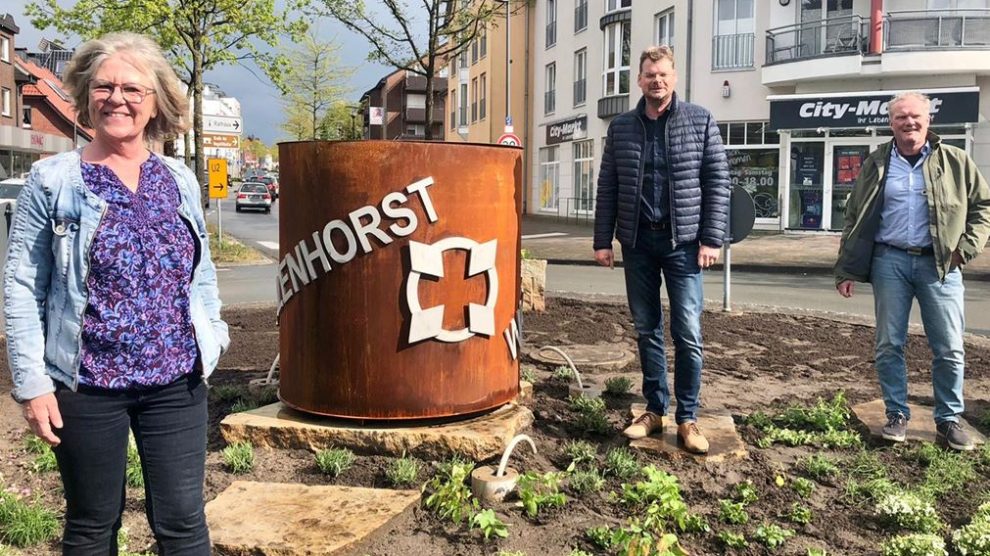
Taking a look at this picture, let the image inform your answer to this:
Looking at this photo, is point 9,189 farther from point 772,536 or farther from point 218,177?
point 772,536

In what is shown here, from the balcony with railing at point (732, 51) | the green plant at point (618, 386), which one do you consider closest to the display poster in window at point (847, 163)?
the balcony with railing at point (732, 51)

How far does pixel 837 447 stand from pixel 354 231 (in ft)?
8.63

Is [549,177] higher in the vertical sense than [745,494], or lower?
higher

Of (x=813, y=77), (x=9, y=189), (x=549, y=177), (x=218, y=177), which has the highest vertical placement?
(x=813, y=77)

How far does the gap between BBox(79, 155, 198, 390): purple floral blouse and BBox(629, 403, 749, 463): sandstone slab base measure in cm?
243

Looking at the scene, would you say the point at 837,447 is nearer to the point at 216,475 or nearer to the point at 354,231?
the point at 354,231

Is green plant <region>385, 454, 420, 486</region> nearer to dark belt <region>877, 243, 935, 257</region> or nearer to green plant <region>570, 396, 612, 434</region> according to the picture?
green plant <region>570, 396, 612, 434</region>

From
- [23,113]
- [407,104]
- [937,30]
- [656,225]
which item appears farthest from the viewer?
[407,104]

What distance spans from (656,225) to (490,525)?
5.86ft

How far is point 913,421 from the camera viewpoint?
484cm

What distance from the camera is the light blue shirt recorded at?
4.42 metres

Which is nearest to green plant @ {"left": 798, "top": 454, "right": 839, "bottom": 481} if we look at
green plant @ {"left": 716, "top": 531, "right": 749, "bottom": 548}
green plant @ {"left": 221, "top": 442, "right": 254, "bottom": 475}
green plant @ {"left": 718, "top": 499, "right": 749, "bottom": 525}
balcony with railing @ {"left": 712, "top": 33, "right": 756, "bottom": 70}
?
green plant @ {"left": 718, "top": 499, "right": 749, "bottom": 525}

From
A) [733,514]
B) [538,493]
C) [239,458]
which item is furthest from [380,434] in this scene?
[733,514]

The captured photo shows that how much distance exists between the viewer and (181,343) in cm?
240
